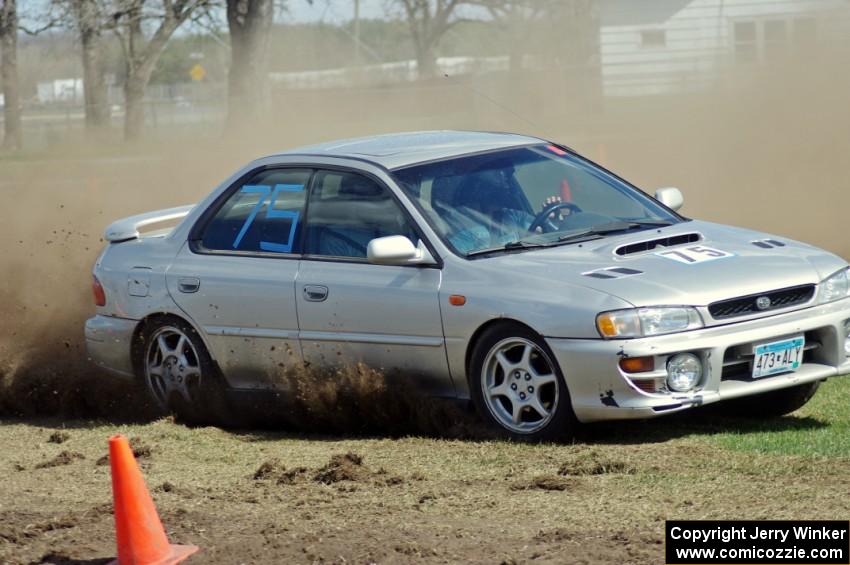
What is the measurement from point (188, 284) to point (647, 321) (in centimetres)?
303

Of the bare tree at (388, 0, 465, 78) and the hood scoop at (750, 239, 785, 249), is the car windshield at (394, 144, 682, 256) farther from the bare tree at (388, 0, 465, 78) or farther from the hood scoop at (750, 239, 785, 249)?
the bare tree at (388, 0, 465, 78)

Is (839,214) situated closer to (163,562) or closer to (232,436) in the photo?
(232,436)

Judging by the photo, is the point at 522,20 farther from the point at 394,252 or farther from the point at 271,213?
the point at 394,252

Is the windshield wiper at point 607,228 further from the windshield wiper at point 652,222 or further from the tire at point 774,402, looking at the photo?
the tire at point 774,402

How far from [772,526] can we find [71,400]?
5.32 meters

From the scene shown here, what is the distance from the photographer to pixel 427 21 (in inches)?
2687

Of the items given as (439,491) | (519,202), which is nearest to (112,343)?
(519,202)

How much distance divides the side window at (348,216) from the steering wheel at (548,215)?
0.70m

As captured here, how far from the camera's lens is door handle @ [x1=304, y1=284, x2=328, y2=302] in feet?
24.7

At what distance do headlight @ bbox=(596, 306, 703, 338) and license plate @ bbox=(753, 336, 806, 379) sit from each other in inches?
15.4

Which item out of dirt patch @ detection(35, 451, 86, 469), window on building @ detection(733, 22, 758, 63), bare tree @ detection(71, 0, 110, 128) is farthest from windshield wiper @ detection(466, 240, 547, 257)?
bare tree @ detection(71, 0, 110, 128)

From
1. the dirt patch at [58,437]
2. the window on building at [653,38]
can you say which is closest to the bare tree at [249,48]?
the window on building at [653,38]

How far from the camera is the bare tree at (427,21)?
2517 inches

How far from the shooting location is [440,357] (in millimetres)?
7141
